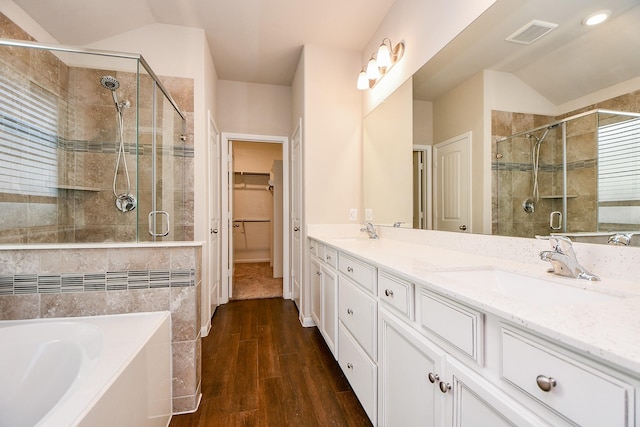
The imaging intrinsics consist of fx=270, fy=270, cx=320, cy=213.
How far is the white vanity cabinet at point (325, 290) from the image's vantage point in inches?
72.2

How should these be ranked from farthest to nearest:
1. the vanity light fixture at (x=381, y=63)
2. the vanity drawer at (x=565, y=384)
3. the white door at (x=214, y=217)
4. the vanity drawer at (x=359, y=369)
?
1. the white door at (x=214, y=217)
2. the vanity light fixture at (x=381, y=63)
3. the vanity drawer at (x=359, y=369)
4. the vanity drawer at (x=565, y=384)

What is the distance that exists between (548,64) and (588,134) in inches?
13.2

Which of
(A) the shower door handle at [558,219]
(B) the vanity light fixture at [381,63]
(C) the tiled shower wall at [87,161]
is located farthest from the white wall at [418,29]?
(C) the tiled shower wall at [87,161]

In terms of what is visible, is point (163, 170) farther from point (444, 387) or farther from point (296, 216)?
point (444, 387)

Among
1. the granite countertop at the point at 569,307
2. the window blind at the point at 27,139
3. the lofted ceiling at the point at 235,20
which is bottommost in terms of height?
the granite countertop at the point at 569,307

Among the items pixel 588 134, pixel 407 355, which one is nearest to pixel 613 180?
pixel 588 134

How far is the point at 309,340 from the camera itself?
7.55 feet

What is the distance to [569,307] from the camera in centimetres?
63

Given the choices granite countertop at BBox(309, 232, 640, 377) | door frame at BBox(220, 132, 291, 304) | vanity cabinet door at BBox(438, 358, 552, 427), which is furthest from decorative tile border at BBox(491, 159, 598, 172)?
door frame at BBox(220, 132, 291, 304)

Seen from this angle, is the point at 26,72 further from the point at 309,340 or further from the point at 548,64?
the point at 548,64

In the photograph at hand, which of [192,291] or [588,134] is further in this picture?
[192,291]

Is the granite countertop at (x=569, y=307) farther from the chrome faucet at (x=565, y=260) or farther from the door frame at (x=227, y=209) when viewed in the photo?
the door frame at (x=227, y=209)

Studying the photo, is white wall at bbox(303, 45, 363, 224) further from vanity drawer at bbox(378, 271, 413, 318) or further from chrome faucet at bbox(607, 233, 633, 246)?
chrome faucet at bbox(607, 233, 633, 246)

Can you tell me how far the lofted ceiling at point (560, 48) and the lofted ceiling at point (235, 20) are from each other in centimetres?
113
